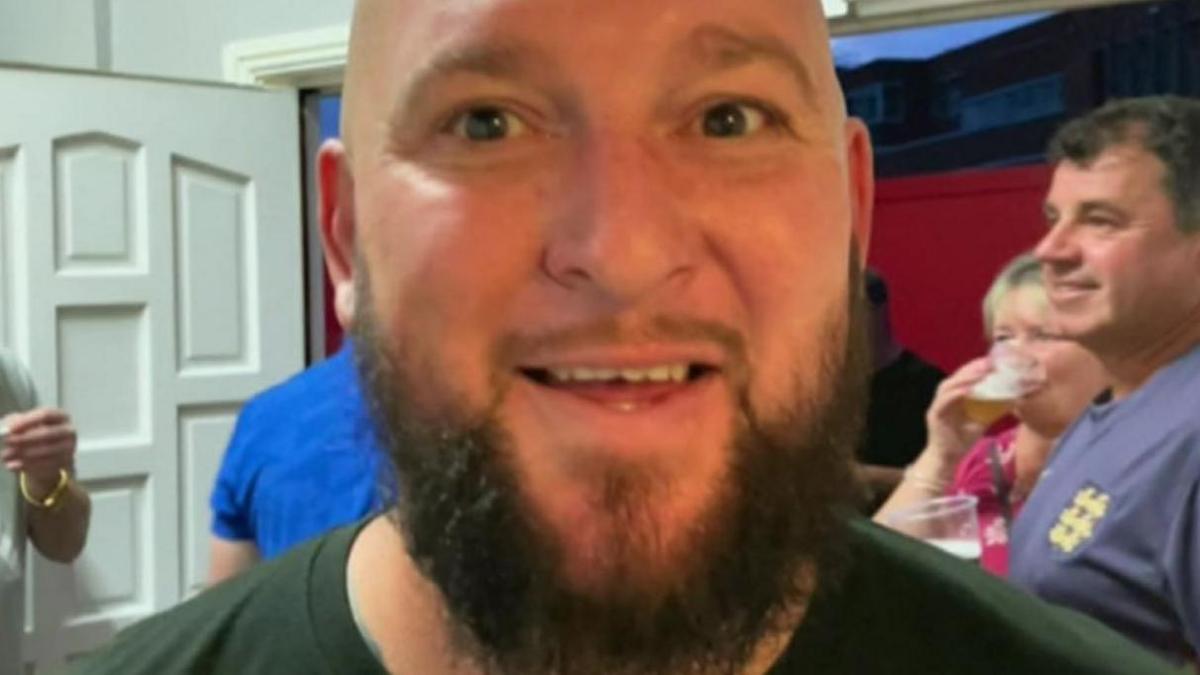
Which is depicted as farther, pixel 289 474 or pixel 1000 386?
pixel 1000 386

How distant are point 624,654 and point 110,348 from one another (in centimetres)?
230

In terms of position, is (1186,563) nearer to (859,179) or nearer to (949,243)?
(859,179)

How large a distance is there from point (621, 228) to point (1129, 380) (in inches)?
52.3

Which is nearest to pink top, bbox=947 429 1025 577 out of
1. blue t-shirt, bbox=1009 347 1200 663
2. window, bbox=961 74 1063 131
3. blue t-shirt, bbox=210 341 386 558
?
blue t-shirt, bbox=1009 347 1200 663

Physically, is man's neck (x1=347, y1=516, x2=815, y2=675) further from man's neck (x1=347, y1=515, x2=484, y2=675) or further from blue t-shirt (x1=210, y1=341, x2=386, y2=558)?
blue t-shirt (x1=210, y1=341, x2=386, y2=558)

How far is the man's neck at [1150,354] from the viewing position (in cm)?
181

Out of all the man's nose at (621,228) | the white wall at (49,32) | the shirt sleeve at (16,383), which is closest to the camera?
the man's nose at (621,228)

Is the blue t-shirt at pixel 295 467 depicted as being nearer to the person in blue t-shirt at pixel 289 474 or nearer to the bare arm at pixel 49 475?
the person in blue t-shirt at pixel 289 474

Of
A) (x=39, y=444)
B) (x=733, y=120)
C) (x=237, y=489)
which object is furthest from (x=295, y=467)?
(x=733, y=120)

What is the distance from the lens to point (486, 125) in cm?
74

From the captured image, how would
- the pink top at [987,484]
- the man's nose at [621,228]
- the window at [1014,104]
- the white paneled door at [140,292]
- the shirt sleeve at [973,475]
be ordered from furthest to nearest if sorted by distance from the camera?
the window at [1014,104], the white paneled door at [140,292], the shirt sleeve at [973,475], the pink top at [987,484], the man's nose at [621,228]

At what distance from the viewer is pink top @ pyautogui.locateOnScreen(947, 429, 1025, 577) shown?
83.5 inches

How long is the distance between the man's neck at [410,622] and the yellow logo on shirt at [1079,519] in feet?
3.12

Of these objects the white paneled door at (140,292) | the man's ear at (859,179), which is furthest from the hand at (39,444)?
the man's ear at (859,179)
